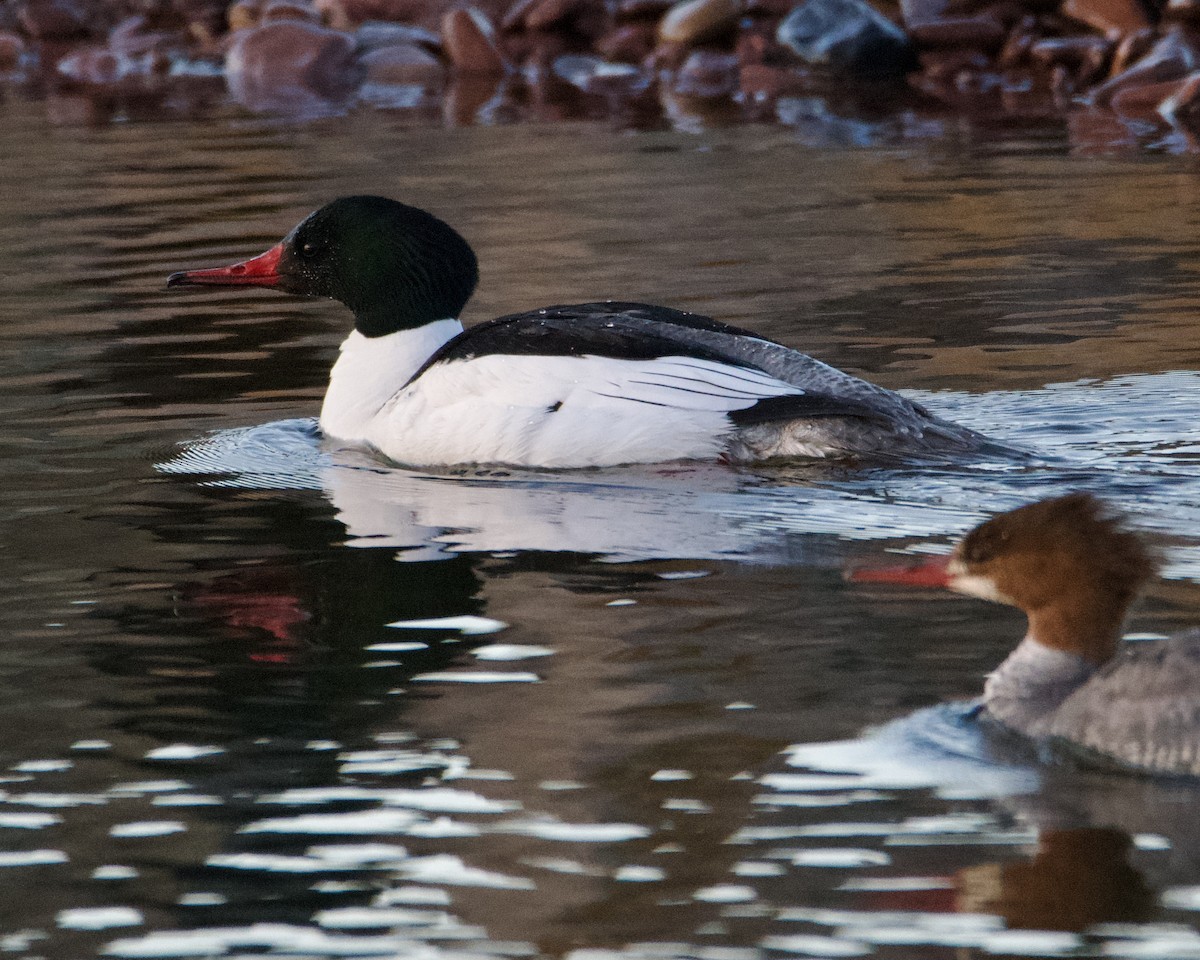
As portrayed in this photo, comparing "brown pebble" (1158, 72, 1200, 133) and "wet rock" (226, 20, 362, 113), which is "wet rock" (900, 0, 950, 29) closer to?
"brown pebble" (1158, 72, 1200, 133)

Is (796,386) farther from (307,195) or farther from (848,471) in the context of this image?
(307,195)

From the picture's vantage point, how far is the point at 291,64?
20.1 metres

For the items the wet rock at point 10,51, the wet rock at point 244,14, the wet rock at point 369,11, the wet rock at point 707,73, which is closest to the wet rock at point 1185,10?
the wet rock at point 707,73

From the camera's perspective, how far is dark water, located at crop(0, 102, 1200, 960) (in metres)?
3.35

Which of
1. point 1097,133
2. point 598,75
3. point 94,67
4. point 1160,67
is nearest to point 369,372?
point 1097,133

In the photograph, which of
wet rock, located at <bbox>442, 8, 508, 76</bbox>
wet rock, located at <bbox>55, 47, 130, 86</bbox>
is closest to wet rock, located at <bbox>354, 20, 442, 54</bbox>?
wet rock, located at <bbox>442, 8, 508, 76</bbox>

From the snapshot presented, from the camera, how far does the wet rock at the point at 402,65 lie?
Answer: 20.1 meters

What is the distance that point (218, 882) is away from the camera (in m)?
3.49

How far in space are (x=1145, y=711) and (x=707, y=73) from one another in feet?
51.7

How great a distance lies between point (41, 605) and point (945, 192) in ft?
26.6

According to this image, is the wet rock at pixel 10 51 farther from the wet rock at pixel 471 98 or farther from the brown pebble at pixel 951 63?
the brown pebble at pixel 951 63

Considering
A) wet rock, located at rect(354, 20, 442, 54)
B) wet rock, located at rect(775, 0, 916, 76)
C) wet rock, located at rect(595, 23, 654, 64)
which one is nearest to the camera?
wet rock, located at rect(775, 0, 916, 76)

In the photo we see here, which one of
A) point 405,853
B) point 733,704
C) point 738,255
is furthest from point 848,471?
point 738,255

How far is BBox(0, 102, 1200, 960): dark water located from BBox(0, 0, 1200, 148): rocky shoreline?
6817mm
